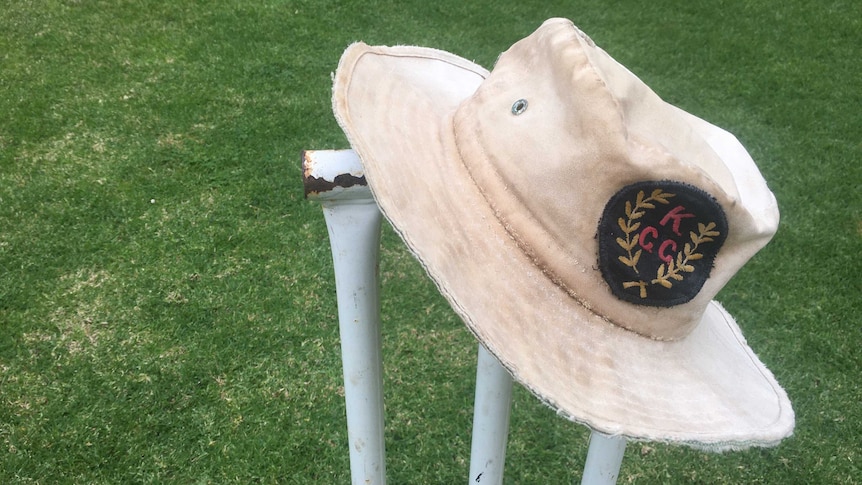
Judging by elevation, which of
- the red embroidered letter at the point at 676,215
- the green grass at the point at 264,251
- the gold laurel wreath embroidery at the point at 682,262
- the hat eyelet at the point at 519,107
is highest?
the hat eyelet at the point at 519,107

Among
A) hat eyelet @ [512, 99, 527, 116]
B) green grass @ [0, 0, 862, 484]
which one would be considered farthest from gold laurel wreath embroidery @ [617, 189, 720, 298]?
green grass @ [0, 0, 862, 484]

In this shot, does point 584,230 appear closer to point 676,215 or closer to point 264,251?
point 676,215

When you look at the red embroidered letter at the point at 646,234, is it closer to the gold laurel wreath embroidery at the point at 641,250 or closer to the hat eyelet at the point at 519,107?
the gold laurel wreath embroidery at the point at 641,250

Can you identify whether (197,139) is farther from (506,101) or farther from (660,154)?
(660,154)

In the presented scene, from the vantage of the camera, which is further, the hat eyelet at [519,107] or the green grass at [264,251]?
the green grass at [264,251]

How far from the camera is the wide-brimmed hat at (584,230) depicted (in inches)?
27.7

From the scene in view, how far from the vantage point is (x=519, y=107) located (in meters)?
0.78

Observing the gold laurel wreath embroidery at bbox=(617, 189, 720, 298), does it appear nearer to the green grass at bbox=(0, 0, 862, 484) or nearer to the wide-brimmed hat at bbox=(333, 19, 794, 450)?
the wide-brimmed hat at bbox=(333, 19, 794, 450)

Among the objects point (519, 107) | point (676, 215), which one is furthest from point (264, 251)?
point (676, 215)

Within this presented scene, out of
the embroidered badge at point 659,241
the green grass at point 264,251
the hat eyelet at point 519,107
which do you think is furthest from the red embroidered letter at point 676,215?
the green grass at point 264,251

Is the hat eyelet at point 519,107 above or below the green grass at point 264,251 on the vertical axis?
above

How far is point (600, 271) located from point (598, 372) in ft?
0.36

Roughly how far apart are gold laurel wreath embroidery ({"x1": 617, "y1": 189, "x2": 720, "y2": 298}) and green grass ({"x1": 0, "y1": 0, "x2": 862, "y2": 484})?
3.97 feet

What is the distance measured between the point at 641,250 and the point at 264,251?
1783 mm
